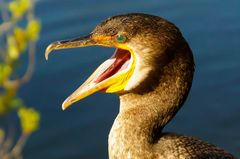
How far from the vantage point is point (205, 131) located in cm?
703

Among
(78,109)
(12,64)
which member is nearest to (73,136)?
(78,109)

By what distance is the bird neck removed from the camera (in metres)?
3.84

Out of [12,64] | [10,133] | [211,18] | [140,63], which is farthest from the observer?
[211,18]

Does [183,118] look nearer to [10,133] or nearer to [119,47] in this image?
[10,133]

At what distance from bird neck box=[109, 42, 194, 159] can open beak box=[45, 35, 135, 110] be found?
0.35ft

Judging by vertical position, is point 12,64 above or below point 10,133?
above

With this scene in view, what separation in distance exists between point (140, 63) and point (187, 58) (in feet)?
0.85

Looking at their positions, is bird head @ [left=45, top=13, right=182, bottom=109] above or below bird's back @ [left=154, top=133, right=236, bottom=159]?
above

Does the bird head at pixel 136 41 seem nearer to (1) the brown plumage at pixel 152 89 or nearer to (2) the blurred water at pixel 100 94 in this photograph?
(1) the brown plumage at pixel 152 89

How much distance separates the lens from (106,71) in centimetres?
406

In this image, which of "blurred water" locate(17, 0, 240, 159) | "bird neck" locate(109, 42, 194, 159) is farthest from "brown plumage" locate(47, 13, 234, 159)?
"blurred water" locate(17, 0, 240, 159)

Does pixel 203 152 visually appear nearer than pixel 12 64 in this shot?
No

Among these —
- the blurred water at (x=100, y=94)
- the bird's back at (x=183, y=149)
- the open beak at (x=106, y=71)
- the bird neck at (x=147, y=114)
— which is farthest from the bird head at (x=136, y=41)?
the blurred water at (x=100, y=94)

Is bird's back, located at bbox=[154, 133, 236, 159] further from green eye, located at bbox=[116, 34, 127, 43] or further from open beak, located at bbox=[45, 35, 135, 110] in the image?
green eye, located at bbox=[116, 34, 127, 43]
